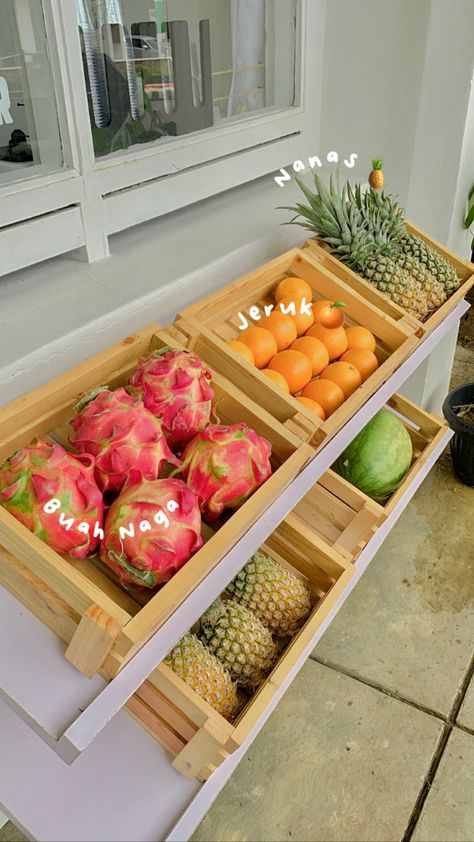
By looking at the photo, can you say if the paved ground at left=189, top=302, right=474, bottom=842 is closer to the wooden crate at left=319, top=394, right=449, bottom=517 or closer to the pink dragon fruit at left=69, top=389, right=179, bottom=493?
the wooden crate at left=319, top=394, right=449, bottom=517

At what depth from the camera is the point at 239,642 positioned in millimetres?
1416

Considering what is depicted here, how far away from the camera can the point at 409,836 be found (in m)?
1.63

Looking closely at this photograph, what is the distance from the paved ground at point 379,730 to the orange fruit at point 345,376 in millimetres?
989

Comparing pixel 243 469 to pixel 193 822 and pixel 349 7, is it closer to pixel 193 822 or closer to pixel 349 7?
pixel 193 822

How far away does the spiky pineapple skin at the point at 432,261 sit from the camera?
1.95m

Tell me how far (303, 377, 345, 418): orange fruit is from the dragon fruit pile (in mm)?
349

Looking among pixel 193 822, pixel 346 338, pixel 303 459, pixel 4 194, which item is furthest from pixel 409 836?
pixel 4 194

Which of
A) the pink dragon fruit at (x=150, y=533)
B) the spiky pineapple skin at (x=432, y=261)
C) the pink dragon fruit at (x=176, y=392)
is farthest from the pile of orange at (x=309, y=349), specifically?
the pink dragon fruit at (x=150, y=533)

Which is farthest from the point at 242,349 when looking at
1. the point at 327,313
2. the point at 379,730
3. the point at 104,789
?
the point at 379,730

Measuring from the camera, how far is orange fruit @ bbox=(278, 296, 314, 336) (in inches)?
64.6

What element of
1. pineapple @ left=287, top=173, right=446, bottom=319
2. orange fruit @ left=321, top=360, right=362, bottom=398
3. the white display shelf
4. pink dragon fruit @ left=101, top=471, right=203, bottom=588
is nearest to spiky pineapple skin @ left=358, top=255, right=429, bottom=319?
pineapple @ left=287, top=173, right=446, bottom=319

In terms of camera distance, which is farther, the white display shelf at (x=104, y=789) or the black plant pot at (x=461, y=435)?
the black plant pot at (x=461, y=435)

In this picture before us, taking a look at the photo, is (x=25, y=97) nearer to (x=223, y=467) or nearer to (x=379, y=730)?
(x=223, y=467)

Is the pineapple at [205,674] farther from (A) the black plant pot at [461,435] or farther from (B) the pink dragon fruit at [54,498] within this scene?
(A) the black plant pot at [461,435]
